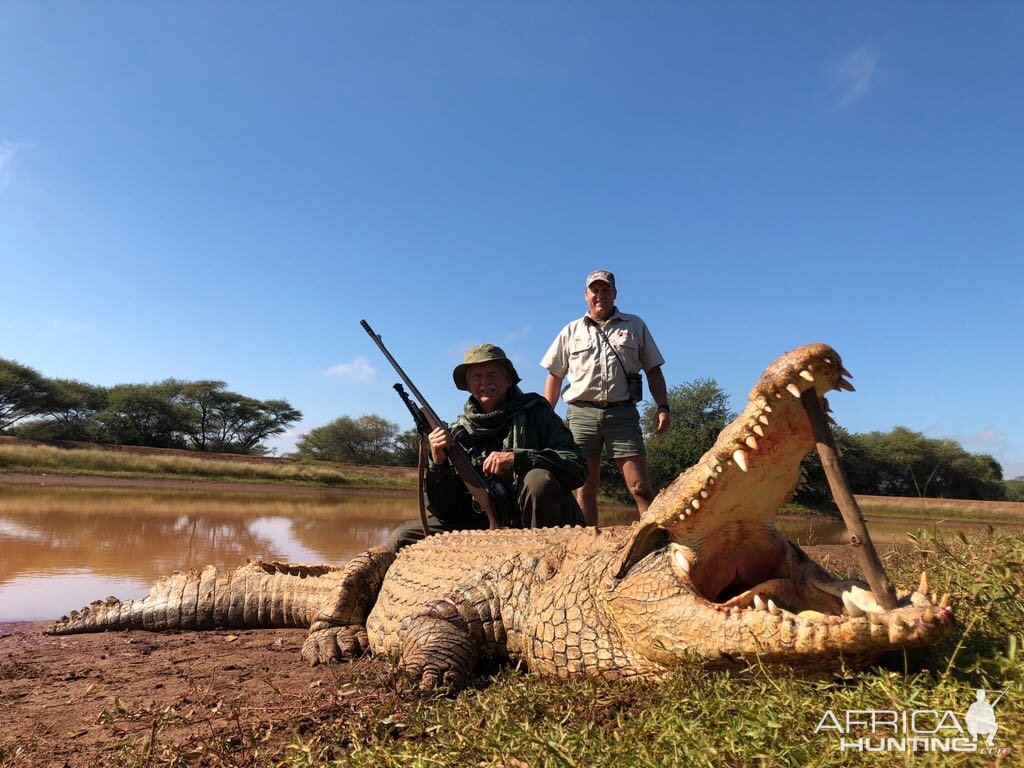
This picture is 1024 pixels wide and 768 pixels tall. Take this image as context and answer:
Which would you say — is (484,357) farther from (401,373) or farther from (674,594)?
(674,594)

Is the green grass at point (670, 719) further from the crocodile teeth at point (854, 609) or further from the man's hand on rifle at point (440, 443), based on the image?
the man's hand on rifle at point (440, 443)

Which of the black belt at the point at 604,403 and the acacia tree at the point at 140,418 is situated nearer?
the black belt at the point at 604,403

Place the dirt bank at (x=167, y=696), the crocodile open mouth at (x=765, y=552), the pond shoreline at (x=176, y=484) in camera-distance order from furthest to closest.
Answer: the pond shoreline at (x=176, y=484) → the dirt bank at (x=167, y=696) → the crocodile open mouth at (x=765, y=552)

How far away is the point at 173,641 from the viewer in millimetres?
4578

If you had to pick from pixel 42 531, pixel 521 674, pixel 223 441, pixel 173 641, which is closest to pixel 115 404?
pixel 223 441

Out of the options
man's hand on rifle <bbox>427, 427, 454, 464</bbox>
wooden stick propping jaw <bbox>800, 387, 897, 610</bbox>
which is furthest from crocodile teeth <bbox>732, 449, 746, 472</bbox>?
man's hand on rifle <bbox>427, 427, 454, 464</bbox>

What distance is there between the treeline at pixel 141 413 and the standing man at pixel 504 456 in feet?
122

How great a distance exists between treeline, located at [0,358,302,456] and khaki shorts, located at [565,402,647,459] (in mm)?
37476

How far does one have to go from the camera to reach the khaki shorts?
6062 mm

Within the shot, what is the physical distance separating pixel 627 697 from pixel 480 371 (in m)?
3.44

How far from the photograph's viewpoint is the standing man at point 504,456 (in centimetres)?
495

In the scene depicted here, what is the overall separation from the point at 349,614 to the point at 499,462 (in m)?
1.57

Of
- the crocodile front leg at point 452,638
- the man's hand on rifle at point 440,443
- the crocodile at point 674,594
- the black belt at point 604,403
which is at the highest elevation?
the black belt at point 604,403

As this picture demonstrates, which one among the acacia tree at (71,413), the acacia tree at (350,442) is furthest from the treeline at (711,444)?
the acacia tree at (71,413)
